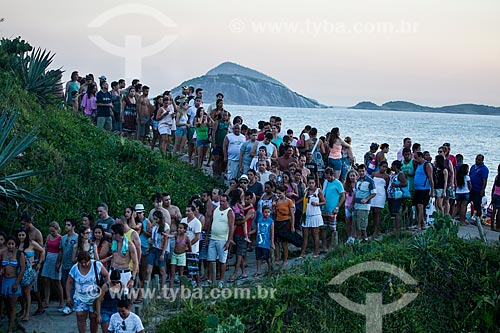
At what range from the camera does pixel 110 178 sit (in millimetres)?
16016

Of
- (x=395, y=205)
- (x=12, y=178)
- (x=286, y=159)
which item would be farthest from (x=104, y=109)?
(x=395, y=205)

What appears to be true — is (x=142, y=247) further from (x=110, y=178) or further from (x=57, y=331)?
(x=110, y=178)

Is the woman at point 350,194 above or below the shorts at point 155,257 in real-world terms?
above

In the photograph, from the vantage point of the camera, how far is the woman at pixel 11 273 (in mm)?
11031

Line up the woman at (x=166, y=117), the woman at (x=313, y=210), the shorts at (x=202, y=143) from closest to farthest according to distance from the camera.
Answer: the woman at (x=313, y=210)
the woman at (x=166, y=117)
the shorts at (x=202, y=143)

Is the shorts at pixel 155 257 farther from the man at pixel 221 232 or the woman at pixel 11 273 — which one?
the woman at pixel 11 273

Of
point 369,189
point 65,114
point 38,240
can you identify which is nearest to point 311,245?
point 369,189

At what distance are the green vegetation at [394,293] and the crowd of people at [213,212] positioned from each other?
3.44 ft

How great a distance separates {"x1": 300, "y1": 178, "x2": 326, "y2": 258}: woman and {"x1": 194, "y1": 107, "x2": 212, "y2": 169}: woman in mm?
4555

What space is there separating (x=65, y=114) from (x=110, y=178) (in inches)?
141

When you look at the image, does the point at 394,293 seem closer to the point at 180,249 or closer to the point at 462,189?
the point at 180,249

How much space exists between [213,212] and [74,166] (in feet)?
15.1

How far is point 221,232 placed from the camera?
12766 mm

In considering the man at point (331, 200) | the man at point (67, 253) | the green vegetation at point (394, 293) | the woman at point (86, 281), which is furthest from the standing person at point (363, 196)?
the woman at point (86, 281)
